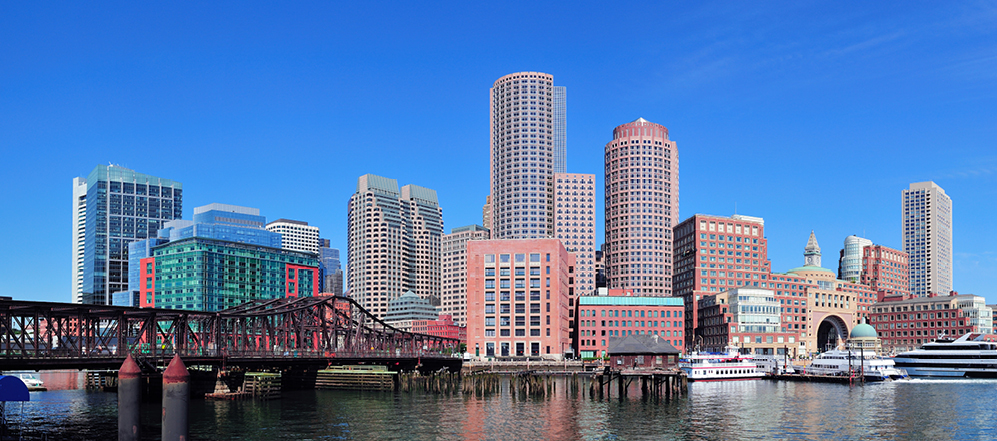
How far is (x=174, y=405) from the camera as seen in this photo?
4056cm

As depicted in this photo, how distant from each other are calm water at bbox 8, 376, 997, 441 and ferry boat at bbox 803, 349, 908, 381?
102 ft

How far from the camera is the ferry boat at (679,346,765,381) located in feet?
539

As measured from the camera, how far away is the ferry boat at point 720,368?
164 meters

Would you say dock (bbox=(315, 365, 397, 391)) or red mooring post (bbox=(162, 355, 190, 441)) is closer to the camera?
red mooring post (bbox=(162, 355, 190, 441))

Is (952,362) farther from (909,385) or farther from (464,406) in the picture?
(464,406)

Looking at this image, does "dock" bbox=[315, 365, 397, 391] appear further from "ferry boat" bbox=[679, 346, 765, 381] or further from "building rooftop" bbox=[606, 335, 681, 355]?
"ferry boat" bbox=[679, 346, 765, 381]

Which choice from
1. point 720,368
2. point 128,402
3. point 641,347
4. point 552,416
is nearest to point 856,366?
point 720,368

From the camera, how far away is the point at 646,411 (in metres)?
101

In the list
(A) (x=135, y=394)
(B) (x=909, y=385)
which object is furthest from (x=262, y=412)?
(B) (x=909, y=385)

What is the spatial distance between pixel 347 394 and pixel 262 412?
1296 inches

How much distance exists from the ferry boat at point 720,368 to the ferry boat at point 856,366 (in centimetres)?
1184

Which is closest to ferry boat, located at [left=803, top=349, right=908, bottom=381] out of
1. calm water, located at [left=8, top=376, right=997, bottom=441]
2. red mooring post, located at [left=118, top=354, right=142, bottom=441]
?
calm water, located at [left=8, top=376, right=997, bottom=441]

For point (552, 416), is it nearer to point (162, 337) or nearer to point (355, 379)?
point (355, 379)

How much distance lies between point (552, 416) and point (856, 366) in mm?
96098
